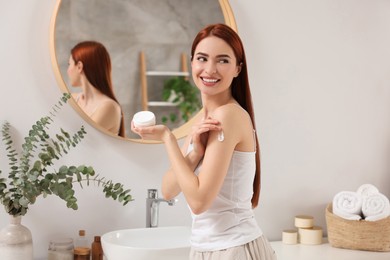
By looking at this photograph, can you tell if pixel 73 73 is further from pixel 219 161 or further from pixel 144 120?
pixel 219 161

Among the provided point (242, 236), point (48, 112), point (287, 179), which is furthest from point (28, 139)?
point (287, 179)

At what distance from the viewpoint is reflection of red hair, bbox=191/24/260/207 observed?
185 cm

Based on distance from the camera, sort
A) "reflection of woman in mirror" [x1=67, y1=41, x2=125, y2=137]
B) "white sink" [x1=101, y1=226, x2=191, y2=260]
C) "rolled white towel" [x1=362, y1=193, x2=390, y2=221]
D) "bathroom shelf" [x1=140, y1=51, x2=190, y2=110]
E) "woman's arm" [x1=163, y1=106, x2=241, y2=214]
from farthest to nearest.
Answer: "rolled white towel" [x1=362, y1=193, x2=390, y2=221]
"bathroom shelf" [x1=140, y1=51, x2=190, y2=110]
"reflection of woman in mirror" [x1=67, y1=41, x2=125, y2=137]
"white sink" [x1=101, y1=226, x2=191, y2=260]
"woman's arm" [x1=163, y1=106, x2=241, y2=214]

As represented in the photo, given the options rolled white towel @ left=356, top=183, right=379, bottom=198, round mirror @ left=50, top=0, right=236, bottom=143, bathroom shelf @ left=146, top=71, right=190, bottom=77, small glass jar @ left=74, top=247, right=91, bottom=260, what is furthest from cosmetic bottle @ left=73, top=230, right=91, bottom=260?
rolled white towel @ left=356, top=183, right=379, bottom=198

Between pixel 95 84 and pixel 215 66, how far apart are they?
2.53 ft

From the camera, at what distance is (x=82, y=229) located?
2484 mm

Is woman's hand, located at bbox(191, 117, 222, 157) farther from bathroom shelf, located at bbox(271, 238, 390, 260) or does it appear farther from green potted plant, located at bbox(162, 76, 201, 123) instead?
bathroom shelf, located at bbox(271, 238, 390, 260)

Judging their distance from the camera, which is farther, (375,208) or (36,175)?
(375,208)

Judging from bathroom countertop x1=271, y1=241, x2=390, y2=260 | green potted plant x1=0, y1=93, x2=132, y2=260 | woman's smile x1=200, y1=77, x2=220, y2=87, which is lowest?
bathroom countertop x1=271, y1=241, x2=390, y2=260

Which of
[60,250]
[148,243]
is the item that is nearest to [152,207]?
[148,243]

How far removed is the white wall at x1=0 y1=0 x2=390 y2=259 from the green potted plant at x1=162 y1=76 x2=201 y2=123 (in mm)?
169

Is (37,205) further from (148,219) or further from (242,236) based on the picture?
(242,236)

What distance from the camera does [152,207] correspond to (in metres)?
2.52

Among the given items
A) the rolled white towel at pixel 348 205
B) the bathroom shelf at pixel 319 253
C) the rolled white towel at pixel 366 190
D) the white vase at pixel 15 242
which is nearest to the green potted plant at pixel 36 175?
the white vase at pixel 15 242
